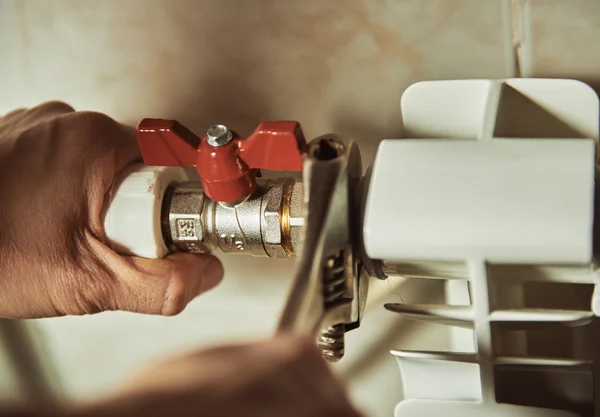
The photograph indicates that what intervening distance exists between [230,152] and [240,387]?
0.16 metres

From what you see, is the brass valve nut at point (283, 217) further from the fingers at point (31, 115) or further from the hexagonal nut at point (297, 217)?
the fingers at point (31, 115)

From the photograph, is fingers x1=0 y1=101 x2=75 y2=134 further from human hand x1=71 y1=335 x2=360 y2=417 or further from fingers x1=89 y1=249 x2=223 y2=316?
human hand x1=71 y1=335 x2=360 y2=417

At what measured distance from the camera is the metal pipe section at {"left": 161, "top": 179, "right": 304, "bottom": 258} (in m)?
0.31

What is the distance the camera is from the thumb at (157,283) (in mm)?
324

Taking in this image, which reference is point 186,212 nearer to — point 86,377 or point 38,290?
point 38,290

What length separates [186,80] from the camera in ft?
1.31

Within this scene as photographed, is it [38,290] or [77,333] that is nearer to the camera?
[38,290]

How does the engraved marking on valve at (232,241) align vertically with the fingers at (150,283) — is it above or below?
above

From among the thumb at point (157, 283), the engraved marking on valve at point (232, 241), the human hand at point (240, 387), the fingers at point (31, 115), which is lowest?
the thumb at point (157, 283)

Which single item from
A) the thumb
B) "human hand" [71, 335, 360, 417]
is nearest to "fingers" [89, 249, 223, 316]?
the thumb

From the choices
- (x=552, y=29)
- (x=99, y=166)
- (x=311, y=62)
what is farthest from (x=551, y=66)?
(x=99, y=166)

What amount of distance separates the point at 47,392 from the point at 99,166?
22 centimetres

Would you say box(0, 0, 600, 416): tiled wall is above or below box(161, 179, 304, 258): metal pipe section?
above

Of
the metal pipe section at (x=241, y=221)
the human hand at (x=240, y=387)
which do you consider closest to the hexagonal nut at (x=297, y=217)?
the metal pipe section at (x=241, y=221)
